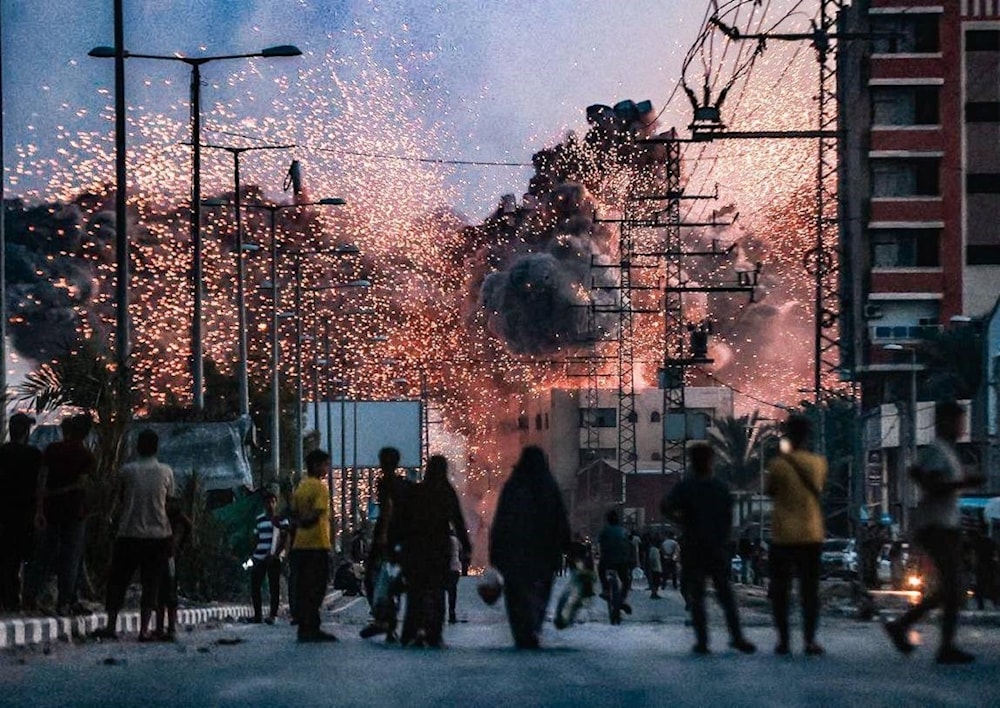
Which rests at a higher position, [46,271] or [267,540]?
[46,271]

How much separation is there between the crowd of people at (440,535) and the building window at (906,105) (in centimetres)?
7838

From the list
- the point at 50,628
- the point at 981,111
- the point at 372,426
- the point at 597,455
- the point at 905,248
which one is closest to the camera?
the point at 50,628

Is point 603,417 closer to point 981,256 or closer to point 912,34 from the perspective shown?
point 981,256

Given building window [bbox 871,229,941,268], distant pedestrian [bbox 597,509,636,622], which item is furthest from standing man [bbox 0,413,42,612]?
building window [bbox 871,229,941,268]

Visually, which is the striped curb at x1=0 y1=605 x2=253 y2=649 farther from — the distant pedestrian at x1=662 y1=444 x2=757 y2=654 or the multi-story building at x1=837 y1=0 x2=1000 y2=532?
the multi-story building at x1=837 y1=0 x2=1000 y2=532

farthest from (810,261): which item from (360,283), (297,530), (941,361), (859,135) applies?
(297,530)

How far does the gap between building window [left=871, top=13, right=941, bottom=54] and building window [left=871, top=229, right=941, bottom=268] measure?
756 centimetres

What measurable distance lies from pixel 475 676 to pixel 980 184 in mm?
88306

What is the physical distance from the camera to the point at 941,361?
91875 millimetres

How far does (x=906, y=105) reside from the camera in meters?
102

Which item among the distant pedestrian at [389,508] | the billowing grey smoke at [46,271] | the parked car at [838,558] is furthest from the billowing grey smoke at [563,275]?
the distant pedestrian at [389,508]

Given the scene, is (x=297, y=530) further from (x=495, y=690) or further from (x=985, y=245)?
(x=985, y=245)

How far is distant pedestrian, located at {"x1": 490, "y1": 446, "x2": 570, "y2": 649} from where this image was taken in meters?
19.8

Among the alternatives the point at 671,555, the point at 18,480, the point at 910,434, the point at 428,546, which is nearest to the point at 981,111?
the point at 910,434
